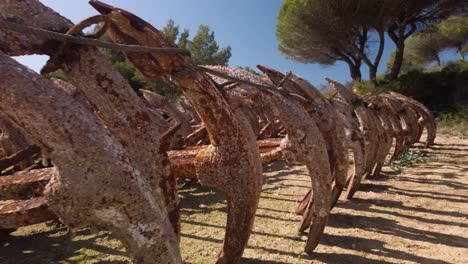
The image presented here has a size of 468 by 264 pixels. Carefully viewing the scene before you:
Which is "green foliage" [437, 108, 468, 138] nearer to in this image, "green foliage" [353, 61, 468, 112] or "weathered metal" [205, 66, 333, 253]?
"green foliage" [353, 61, 468, 112]

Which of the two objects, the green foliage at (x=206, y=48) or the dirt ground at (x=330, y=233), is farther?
the green foliage at (x=206, y=48)

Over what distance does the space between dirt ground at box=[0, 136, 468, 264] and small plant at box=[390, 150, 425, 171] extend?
163 centimetres

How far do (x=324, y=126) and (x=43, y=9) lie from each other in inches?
108

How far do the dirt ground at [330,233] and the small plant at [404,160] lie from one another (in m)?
1.63

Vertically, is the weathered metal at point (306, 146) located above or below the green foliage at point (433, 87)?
below

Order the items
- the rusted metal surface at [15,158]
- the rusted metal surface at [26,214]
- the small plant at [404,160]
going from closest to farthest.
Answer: the rusted metal surface at [26,214] < the rusted metal surface at [15,158] < the small plant at [404,160]

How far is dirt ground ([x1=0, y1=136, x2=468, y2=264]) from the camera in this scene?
10.4 ft

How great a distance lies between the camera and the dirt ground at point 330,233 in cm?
316

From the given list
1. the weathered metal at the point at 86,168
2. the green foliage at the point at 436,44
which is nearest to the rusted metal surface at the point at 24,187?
the weathered metal at the point at 86,168

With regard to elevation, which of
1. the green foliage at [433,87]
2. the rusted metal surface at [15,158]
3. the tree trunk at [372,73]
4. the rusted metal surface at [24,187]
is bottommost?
the rusted metal surface at [24,187]

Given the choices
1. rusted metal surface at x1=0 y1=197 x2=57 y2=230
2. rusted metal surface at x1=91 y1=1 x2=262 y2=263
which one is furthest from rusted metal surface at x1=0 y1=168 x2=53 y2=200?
rusted metal surface at x1=91 y1=1 x2=262 y2=263

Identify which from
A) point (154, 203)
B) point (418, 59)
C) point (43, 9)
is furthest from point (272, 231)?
point (418, 59)

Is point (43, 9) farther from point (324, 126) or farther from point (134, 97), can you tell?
point (324, 126)

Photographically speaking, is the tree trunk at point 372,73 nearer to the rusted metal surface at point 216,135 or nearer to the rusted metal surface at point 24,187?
the rusted metal surface at point 216,135
